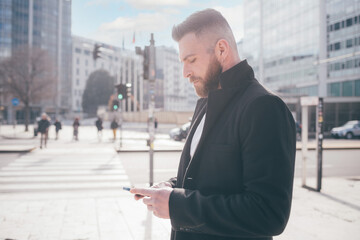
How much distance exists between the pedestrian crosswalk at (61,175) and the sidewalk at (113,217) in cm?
66

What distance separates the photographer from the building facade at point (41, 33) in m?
67.4

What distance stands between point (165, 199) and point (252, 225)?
38cm

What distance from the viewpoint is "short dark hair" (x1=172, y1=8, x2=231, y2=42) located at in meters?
1.48

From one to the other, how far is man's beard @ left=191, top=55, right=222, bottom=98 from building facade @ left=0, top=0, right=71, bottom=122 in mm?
63716

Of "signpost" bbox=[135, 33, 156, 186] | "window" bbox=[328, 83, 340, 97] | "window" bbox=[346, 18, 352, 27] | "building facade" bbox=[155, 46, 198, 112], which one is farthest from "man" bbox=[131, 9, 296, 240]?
"building facade" bbox=[155, 46, 198, 112]

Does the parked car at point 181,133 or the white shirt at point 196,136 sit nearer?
the white shirt at point 196,136

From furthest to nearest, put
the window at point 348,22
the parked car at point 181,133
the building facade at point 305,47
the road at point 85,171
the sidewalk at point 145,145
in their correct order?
the window at point 348,22, the building facade at point 305,47, the parked car at point 181,133, the sidewalk at point 145,145, the road at point 85,171

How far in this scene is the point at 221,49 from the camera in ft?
4.81

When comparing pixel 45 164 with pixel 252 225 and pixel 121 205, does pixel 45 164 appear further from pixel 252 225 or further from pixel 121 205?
pixel 252 225

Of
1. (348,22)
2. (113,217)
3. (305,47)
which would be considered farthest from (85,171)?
(305,47)

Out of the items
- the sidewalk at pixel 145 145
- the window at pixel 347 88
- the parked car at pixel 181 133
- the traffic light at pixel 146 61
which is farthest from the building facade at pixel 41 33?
the traffic light at pixel 146 61

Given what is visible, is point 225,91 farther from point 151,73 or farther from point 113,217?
point 151,73

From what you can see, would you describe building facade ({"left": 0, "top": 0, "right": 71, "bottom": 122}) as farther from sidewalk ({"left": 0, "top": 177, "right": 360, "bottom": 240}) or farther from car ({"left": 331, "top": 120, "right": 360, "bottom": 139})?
sidewalk ({"left": 0, "top": 177, "right": 360, "bottom": 240})

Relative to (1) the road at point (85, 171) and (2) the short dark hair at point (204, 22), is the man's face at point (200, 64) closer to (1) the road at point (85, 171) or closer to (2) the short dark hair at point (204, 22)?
(2) the short dark hair at point (204, 22)
